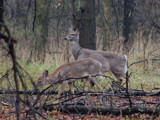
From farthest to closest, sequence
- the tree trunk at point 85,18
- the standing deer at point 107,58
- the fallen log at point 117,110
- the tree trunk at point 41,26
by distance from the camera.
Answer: the tree trunk at point 41,26
the tree trunk at point 85,18
the standing deer at point 107,58
the fallen log at point 117,110

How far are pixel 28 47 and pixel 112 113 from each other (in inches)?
368

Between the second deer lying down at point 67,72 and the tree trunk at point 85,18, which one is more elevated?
the tree trunk at point 85,18

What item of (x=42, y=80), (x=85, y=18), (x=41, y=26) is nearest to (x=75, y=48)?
(x=85, y=18)

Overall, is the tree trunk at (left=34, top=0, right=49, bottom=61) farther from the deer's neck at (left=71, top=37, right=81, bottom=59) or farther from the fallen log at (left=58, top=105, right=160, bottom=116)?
the fallen log at (left=58, top=105, right=160, bottom=116)

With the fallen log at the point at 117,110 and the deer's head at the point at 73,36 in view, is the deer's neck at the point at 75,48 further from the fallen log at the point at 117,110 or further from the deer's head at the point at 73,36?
the fallen log at the point at 117,110

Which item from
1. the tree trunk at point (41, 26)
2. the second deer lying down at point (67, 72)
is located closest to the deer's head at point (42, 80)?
the second deer lying down at point (67, 72)

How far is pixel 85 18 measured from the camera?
952 cm

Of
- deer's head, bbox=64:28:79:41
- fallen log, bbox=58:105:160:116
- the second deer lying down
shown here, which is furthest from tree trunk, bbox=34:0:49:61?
fallen log, bbox=58:105:160:116

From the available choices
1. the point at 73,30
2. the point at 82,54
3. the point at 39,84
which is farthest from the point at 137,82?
the point at 39,84

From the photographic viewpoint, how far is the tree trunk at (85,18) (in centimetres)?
945

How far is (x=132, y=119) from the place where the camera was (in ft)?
17.1

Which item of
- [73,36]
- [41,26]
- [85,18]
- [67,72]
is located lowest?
[67,72]

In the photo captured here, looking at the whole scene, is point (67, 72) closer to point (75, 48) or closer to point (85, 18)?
point (75, 48)

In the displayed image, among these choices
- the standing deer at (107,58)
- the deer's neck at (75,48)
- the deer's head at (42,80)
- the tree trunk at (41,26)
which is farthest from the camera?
the tree trunk at (41,26)
